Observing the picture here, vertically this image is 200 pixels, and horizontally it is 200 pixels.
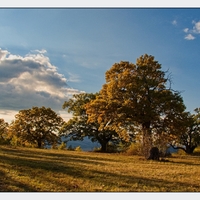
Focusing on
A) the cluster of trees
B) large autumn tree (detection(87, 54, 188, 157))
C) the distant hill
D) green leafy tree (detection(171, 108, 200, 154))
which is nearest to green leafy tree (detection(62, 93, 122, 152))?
the distant hill

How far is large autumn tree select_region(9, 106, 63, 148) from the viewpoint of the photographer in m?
35.6

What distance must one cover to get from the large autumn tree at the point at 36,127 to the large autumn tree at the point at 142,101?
1654 cm

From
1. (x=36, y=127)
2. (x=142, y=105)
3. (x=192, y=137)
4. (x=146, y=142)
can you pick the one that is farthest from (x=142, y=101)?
(x=192, y=137)

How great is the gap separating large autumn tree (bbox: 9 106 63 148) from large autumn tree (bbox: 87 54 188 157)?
16.5 m

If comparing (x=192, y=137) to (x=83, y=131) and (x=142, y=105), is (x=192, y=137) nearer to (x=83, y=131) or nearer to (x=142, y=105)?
(x=83, y=131)

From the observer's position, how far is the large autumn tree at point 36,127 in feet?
117

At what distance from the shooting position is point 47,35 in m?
12.3

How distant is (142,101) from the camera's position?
20.1 m

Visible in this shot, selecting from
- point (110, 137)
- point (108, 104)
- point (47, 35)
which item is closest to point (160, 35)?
point (47, 35)

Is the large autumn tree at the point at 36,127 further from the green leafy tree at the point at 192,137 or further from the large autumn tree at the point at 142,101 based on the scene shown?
the green leafy tree at the point at 192,137

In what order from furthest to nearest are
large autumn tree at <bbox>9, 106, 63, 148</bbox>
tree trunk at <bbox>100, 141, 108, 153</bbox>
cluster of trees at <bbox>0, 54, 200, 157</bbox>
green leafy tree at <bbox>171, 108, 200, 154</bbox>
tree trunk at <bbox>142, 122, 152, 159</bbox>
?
1. green leafy tree at <bbox>171, 108, 200, 154</bbox>
2. large autumn tree at <bbox>9, 106, 63, 148</bbox>
3. tree trunk at <bbox>100, 141, 108, 153</bbox>
4. cluster of trees at <bbox>0, 54, 200, 157</bbox>
5. tree trunk at <bbox>142, 122, 152, 159</bbox>

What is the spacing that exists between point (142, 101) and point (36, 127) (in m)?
20.5

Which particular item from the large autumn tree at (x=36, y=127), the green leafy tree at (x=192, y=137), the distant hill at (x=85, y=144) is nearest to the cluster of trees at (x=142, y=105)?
the distant hill at (x=85, y=144)

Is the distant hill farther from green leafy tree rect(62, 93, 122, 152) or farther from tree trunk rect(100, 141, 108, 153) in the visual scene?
tree trunk rect(100, 141, 108, 153)
